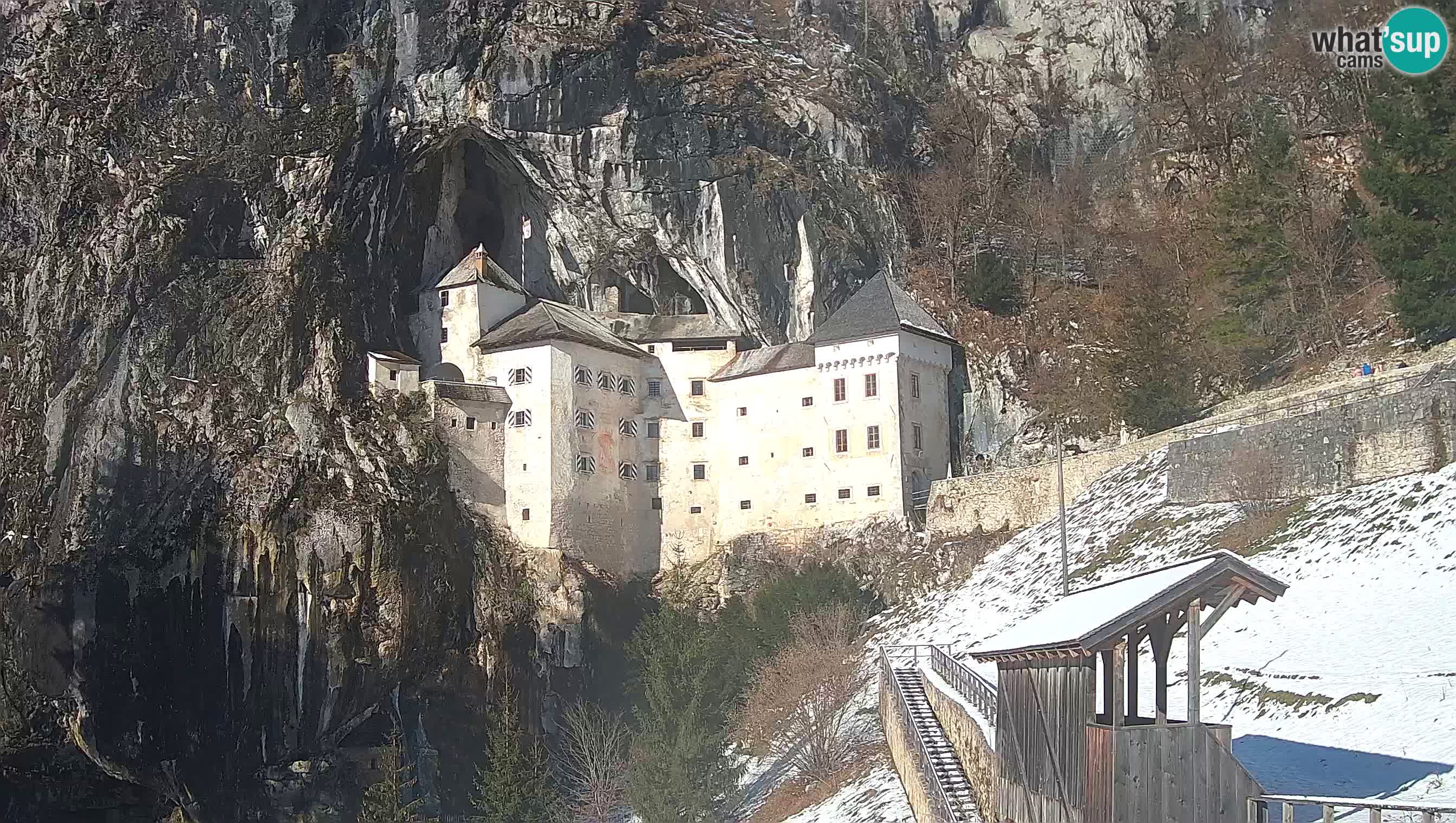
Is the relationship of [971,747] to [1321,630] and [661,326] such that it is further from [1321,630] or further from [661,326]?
[661,326]

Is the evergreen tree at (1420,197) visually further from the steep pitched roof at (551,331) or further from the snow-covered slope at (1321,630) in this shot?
A: the steep pitched roof at (551,331)

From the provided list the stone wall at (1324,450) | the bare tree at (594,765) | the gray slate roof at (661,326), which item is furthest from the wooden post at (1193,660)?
the gray slate roof at (661,326)

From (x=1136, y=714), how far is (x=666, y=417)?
116ft

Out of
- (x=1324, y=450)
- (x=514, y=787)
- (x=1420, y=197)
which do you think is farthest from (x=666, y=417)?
(x=1324, y=450)

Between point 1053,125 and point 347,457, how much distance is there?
29.8 m

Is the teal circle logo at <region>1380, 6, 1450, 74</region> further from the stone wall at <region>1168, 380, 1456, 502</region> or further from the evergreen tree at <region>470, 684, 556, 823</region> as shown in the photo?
the evergreen tree at <region>470, 684, 556, 823</region>

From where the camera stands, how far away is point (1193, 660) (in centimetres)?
1611

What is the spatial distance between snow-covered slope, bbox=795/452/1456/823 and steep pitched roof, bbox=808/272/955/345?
1118cm

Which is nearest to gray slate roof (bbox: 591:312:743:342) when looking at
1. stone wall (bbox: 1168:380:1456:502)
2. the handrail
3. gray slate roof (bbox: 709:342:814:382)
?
gray slate roof (bbox: 709:342:814:382)

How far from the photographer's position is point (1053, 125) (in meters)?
60.7

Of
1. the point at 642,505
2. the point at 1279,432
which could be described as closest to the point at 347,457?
the point at 642,505

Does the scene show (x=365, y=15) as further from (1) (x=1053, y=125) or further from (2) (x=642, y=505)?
(1) (x=1053, y=125)

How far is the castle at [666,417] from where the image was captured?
48219 millimetres

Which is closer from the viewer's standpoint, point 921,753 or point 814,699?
point 921,753
